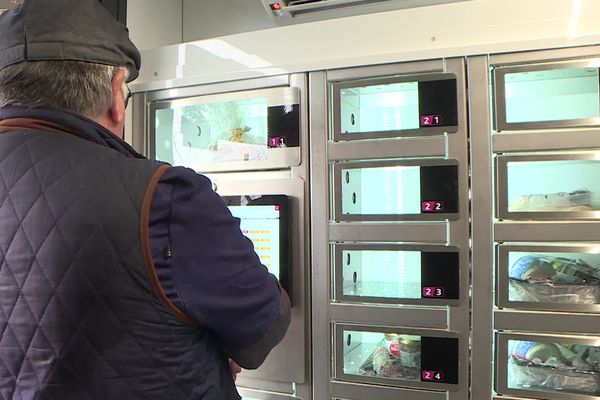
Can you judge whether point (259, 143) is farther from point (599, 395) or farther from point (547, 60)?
point (599, 395)

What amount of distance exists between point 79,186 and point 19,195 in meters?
0.11

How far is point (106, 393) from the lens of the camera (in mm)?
755

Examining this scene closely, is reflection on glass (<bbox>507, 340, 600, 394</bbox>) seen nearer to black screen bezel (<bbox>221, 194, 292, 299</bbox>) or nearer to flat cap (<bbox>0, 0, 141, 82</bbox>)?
black screen bezel (<bbox>221, 194, 292, 299</bbox>)

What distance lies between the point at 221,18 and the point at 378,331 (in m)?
1.86

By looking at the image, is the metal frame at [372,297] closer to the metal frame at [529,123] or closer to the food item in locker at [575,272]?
the food item in locker at [575,272]

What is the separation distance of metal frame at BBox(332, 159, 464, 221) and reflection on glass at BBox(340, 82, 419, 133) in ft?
0.53

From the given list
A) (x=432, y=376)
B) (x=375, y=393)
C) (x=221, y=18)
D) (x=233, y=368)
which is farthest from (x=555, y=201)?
(x=221, y=18)

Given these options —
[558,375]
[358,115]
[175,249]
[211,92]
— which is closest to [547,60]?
[358,115]

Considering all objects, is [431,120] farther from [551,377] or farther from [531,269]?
[551,377]

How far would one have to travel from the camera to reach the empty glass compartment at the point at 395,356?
1.64 meters

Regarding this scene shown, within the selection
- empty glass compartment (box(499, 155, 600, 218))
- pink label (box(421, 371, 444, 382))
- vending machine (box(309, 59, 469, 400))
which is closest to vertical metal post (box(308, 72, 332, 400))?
vending machine (box(309, 59, 469, 400))

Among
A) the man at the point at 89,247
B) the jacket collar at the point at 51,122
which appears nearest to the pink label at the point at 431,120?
the man at the point at 89,247

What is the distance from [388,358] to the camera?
5.90 ft

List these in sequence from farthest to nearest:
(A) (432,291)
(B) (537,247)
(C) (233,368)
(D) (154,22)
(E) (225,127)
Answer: (D) (154,22) < (E) (225,127) < (A) (432,291) < (B) (537,247) < (C) (233,368)
